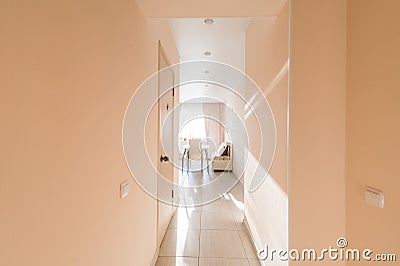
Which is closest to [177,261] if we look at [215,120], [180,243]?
[180,243]

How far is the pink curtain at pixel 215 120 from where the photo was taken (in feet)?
28.4

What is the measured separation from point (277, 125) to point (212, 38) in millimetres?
2028

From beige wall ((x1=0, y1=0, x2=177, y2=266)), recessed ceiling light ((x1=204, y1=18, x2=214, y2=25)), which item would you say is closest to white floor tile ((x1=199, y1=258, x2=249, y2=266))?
beige wall ((x1=0, y1=0, x2=177, y2=266))

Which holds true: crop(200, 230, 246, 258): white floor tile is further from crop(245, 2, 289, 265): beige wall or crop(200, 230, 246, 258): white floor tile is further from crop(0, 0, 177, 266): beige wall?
crop(0, 0, 177, 266): beige wall

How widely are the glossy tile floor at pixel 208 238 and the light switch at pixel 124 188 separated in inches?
43.8

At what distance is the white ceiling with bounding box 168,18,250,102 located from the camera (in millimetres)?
2662

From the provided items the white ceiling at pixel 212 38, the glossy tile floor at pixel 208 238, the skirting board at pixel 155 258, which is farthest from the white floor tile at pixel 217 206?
the white ceiling at pixel 212 38

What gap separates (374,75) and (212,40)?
247 cm

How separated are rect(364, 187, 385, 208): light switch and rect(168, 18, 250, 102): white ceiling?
2.21 metres

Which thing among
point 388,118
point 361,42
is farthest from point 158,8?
point 388,118

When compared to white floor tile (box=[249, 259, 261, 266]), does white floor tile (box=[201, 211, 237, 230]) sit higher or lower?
higher

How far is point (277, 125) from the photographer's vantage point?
1.61 m
